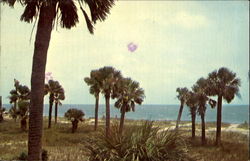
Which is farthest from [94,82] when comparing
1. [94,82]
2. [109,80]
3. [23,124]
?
[23,124]

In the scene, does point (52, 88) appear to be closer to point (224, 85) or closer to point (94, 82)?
point (94, 82)

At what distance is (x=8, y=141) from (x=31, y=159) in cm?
697

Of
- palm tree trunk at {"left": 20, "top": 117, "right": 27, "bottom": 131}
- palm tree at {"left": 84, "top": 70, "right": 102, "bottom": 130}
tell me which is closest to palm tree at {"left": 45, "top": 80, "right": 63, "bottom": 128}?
palm tree at {"left": 84, "top": 70, "right": 102, "bottom": 130}

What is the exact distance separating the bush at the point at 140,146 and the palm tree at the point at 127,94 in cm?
2945

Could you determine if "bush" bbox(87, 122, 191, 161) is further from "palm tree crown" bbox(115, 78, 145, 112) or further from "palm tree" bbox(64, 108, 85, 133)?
"palm tree" bbox(64, 108, 85, 133)

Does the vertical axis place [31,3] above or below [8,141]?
above

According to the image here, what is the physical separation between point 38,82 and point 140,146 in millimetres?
3348

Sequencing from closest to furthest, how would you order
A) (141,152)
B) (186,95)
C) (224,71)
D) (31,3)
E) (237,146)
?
(141,152) < (31,3) < (237,146) < (224,71) < (186,95)

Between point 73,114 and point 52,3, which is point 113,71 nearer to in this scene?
point 73,114

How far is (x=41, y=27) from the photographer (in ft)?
33.0

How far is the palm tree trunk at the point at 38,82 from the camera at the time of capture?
9.23m

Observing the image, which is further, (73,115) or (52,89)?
(52,89)

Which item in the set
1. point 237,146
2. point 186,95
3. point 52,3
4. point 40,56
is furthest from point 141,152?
point 186,95

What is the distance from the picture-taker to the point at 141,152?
9953 mm
